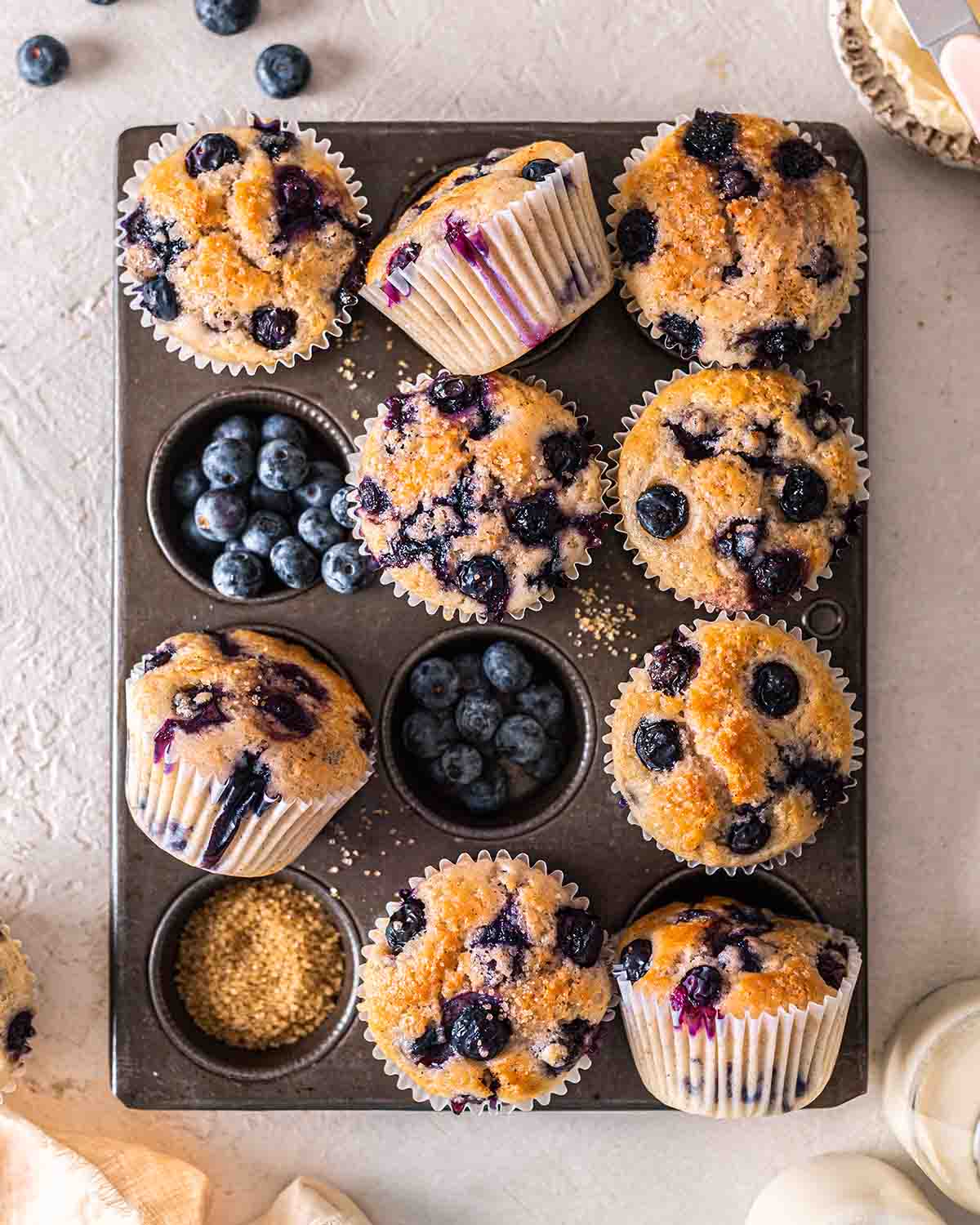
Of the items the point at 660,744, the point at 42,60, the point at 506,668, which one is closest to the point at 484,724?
the point at 506,668

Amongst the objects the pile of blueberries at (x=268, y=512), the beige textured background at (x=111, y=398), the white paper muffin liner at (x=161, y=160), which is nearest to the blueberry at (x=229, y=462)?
the pile of blueberries at (x=268, y=512)

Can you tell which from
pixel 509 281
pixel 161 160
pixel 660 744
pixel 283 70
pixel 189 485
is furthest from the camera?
pixel 283 70

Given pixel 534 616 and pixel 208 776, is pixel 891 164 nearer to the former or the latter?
pixel 534 616

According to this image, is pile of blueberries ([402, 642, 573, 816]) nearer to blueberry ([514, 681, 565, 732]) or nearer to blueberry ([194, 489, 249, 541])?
blueberry ([514, 681, 565, 732])

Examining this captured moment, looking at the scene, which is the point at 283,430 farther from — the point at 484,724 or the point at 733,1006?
the point at 733,1006

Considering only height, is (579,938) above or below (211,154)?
below

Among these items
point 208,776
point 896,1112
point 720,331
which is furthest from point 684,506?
point 896,1112

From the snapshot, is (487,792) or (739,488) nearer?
(739,488)
